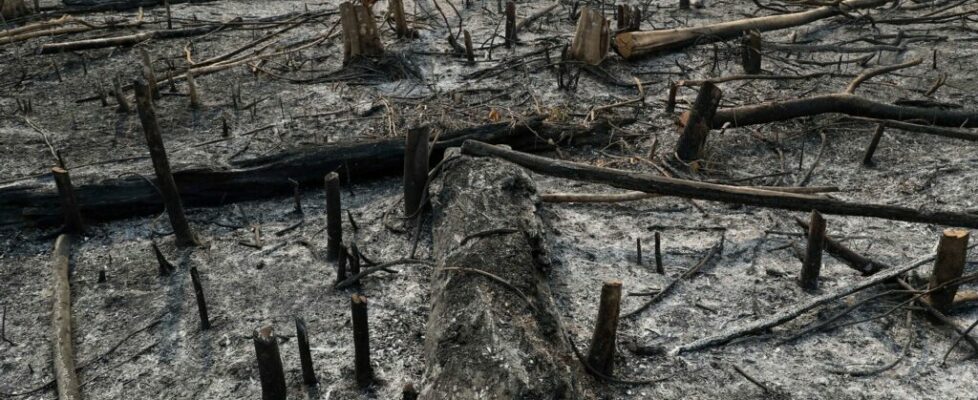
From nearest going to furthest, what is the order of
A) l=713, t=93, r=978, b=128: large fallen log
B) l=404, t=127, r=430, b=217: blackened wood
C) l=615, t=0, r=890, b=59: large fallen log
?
1. l=404, t=127, r=430, b=217: blackened wood
2. l=713, t=93, r=978, b=128: large fallen log
3. l=615, t=0, r=890, b=59: large fallen log

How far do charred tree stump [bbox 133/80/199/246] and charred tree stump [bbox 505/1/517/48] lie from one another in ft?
17.5

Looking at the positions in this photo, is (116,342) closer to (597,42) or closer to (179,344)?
(179,344)

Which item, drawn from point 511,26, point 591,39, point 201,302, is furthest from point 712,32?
point 201,302

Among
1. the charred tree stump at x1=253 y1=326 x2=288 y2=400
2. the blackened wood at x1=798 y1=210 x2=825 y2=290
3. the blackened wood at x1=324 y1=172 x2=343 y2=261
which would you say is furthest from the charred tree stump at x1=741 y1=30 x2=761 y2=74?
the charred tree stump at x1=253 y1=326 x2=288 y2=400

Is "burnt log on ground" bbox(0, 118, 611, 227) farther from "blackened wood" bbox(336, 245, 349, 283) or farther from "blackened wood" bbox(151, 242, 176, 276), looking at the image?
"blackened wood" bbox(336, 245, 349, 283)

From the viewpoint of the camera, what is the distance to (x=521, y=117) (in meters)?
7.88

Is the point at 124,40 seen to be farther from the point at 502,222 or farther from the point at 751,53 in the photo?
the point at 751,53

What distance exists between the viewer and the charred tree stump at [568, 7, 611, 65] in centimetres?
930

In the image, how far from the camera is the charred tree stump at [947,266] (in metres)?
4.89

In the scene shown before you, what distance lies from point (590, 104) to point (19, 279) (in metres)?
5.62

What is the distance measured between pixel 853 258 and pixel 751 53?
4059mm

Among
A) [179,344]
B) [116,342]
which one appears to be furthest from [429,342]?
[116,342]

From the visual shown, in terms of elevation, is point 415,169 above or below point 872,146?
above

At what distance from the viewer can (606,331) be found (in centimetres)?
457
